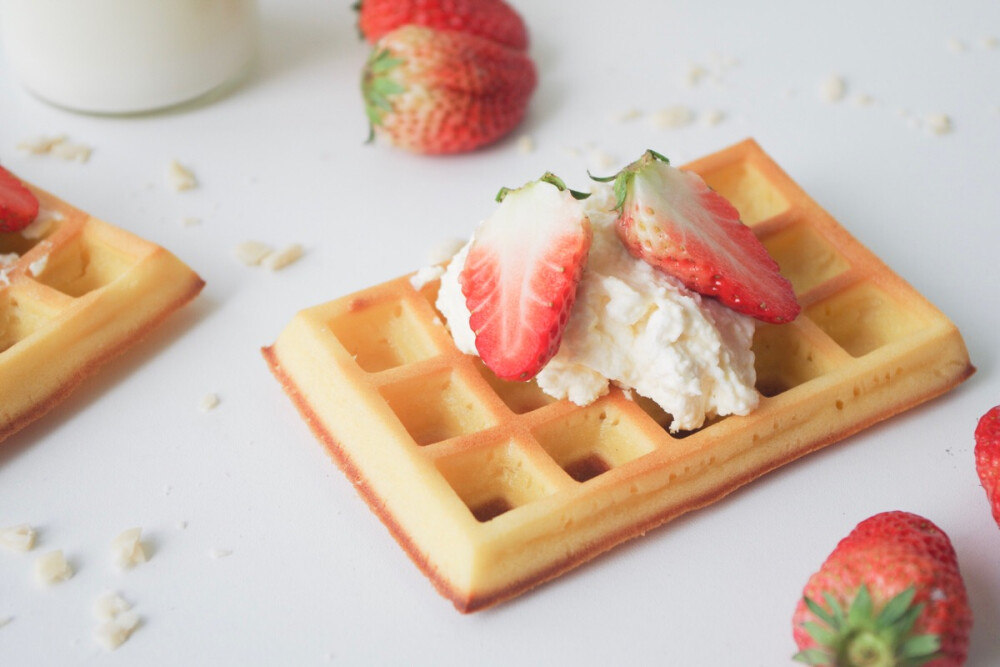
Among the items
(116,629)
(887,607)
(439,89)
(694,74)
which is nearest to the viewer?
(887,607)

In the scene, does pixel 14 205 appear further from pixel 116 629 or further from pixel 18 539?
pixel 116 629

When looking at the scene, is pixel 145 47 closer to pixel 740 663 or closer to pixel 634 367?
pixel 634 367

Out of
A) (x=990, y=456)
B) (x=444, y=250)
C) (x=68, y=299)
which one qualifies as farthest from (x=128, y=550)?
(x=990, y=456)

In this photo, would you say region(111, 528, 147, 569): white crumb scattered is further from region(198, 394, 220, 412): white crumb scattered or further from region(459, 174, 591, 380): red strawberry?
region(459, 174, 591, 380): red strawberry

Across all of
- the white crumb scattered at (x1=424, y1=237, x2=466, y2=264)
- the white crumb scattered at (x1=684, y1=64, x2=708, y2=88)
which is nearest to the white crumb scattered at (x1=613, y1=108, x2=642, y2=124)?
the white crumb scattered at (x1=684, y1=64, x2=708, y2=88)

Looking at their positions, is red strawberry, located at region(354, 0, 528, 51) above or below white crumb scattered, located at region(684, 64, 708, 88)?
above
